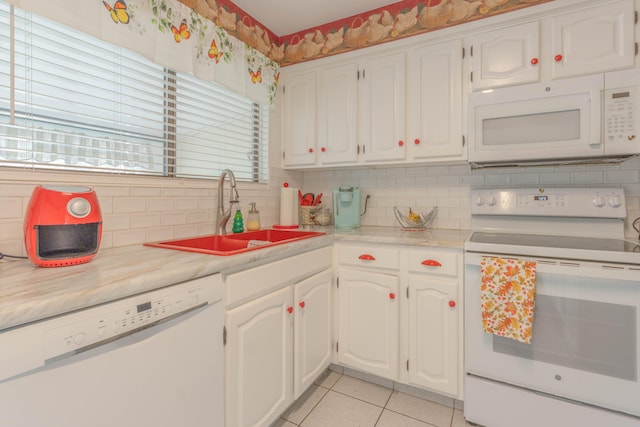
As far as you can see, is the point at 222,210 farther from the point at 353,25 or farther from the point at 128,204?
Answer: the point at 353,25

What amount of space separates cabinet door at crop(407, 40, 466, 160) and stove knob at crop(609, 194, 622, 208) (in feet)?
2.72

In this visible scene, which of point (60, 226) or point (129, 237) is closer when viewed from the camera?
point (60, 226)

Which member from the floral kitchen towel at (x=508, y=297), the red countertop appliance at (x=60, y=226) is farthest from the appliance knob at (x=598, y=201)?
the red countertop appliance at (x=60, y=226)

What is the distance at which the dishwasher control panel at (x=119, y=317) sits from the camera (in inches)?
28.4

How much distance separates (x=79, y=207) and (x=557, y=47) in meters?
2.36

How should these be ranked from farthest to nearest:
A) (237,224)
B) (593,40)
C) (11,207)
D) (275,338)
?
1. (237,224)
2. (593,40)
3. (275,338)
4. (11,207)

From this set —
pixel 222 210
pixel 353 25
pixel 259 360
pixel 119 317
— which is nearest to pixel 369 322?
pixel 259 360

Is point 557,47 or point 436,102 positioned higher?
point 557,47

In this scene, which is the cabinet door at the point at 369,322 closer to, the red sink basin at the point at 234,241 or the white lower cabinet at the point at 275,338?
the white lower cabinet at the point at 275,338

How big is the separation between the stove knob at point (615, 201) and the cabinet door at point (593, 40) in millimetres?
684

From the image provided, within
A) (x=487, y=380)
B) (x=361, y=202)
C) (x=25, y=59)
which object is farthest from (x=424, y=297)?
(x=25, y=59)

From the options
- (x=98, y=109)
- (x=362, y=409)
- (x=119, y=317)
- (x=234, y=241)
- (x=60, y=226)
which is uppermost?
(x=98, y=109)

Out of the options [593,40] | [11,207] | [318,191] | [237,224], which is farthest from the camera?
[318,191]

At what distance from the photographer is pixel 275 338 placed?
57.1 inches
